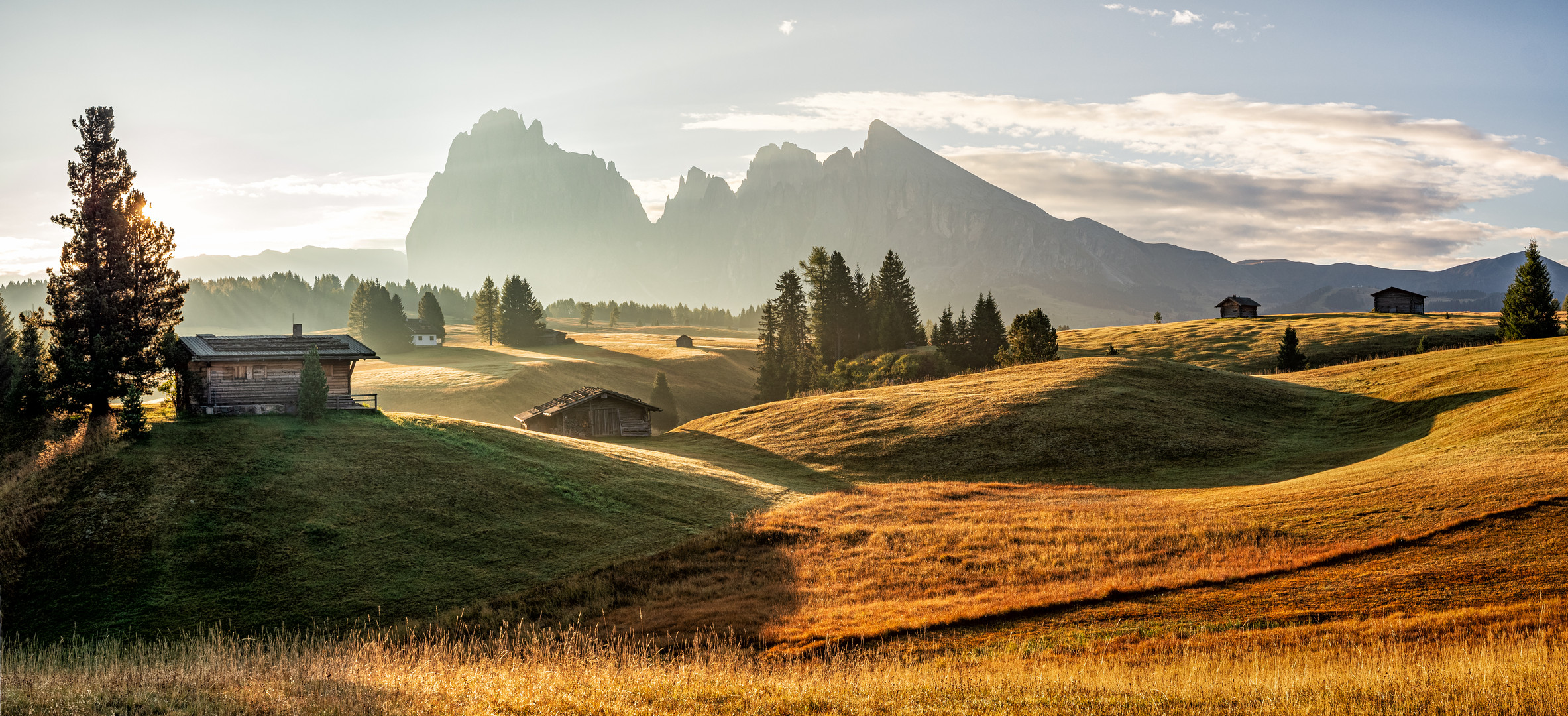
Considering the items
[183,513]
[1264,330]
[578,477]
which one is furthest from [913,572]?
[1264,330]

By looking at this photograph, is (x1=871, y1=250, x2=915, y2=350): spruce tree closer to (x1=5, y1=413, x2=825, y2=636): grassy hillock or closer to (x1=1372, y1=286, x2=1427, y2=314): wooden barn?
(x1=5, y1=413, x2=825, y2=636): grassy hillock

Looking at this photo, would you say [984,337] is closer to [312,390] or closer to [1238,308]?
[1238,308]

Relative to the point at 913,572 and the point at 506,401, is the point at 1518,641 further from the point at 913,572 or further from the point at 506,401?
the point at 506,401

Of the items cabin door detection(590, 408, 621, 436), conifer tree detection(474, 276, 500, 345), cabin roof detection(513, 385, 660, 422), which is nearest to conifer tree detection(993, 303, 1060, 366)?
cabin roof detection(513, 385, 660, 422)

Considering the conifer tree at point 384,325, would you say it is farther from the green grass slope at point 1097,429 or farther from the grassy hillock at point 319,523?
the grassy hillock at point 319,523

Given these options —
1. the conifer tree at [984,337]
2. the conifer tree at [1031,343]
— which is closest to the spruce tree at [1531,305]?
the conifer tree at [1031,343]

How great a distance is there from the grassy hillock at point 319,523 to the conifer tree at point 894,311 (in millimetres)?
64643

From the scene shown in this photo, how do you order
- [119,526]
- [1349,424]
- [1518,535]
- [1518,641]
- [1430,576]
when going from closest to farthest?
[1518,641] → [1430,576] → [1518,535] → [119,526] → [1349,424]

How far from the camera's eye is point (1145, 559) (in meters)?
21.2

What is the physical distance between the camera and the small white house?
13388 centimetres

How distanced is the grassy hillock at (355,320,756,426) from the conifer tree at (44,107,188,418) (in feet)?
134

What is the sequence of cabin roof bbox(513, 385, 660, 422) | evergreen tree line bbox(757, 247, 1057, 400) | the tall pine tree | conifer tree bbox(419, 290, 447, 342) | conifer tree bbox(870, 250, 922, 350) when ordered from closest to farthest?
cabin roof bbox(513, 385, 660, 422) < evergreen tree line bbox(757, 247, 1057, 400) < the tall pine tree < conifer tree bbox(870, 250, 922, 350) < conifer tree bbox(419, 290, 447, 342)

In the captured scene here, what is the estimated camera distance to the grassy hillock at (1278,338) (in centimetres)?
7925

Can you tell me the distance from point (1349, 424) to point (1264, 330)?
60642 mm
